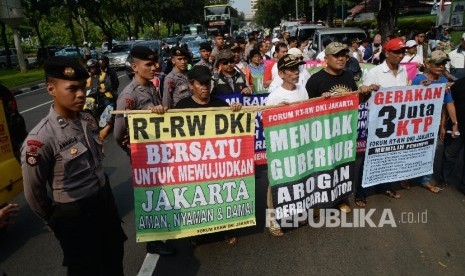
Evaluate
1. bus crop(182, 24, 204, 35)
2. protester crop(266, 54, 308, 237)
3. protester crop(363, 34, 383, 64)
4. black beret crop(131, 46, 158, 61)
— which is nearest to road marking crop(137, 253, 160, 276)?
protester crop(266, 54, 308, 237)

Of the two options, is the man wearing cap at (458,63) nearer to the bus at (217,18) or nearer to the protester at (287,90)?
the protester at (287,90)

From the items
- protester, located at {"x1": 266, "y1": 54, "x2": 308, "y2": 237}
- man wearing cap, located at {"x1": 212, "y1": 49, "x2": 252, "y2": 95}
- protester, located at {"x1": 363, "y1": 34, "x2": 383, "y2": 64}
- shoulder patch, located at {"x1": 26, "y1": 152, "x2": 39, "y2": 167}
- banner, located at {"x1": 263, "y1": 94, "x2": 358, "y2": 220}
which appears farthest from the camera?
protester, located at {"x1": 363, "y1": 34, "x2": 383, "y2": 64}

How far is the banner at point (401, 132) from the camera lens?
15.3ft

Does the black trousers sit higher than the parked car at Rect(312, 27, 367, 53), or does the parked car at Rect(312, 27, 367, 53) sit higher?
the parked car at Rect(312, 27, 367, 53)

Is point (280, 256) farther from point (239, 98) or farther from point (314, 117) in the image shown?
point (239, 98)

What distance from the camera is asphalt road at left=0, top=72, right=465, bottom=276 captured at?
368cm

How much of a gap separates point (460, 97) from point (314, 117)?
2046 millimetres

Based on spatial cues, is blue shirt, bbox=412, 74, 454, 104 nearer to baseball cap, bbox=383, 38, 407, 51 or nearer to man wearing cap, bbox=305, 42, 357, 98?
baseball cap, bbox=383, 38, 407, 51

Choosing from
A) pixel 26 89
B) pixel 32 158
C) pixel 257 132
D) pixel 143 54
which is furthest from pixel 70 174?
pixel 26 89

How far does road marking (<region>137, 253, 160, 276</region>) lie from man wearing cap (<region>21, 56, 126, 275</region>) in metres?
0.95

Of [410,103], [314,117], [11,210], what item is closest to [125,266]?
[11,210]

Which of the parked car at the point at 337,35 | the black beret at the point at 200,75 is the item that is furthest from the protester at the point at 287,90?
the parked car at the point at 337,35

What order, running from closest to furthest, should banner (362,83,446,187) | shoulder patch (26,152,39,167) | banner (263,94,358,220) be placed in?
shoulder patch (26,152,39,167), banner (263,94,358,220), banner (362,83,446,187)

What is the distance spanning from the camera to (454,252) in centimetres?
380
